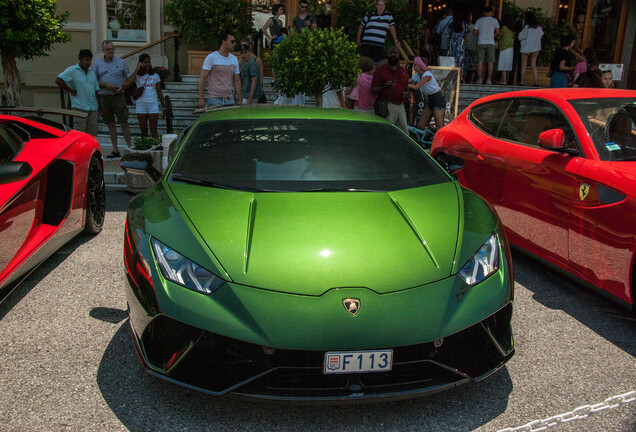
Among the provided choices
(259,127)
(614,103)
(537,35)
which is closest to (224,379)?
(259,127)

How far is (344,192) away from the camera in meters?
3.38

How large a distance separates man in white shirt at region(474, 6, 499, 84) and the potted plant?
5.50 meters

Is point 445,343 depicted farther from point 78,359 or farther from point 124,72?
point 124,72

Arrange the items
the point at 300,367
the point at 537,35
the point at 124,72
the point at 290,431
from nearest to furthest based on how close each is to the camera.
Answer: the point at 300,367, the point at 290,431, the point at 124,72, the point at 537,35

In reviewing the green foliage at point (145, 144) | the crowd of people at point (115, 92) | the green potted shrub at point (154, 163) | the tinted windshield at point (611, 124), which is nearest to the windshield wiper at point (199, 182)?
the tinted windshield at point (611, 124)

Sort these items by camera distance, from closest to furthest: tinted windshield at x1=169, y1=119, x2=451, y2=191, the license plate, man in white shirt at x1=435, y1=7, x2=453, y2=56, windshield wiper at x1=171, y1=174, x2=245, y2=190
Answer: the license plate, windshield wiper at x1=171, y1=174, x2=245, y2=190, tinted windshield at x1=169, y1=119, x2=451, y2=191, man in white shirt at x1=435, y1=7, x2=453, y2=56

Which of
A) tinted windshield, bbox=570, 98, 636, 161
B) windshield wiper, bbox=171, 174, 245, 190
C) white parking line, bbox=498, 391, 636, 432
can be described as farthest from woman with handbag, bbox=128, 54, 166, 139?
white parking line, bbox=498, 391, 636, 432

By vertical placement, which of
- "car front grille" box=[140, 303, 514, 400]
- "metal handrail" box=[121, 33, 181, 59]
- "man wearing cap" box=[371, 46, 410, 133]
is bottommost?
"car front grille" box=[140, 303, 514, 400]

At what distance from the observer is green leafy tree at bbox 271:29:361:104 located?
8516mm

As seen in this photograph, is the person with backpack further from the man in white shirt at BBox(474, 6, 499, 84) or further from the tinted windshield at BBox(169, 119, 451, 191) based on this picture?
the tinted windshield at BBox(169, 119, 451, 191)

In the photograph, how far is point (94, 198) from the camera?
5.54 meters

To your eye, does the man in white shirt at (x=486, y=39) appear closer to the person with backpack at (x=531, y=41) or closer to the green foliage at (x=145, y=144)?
the person with backpack at (x=531, y=41)

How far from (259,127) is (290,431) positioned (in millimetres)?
2028

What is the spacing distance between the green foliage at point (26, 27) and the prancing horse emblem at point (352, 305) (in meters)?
7.71
